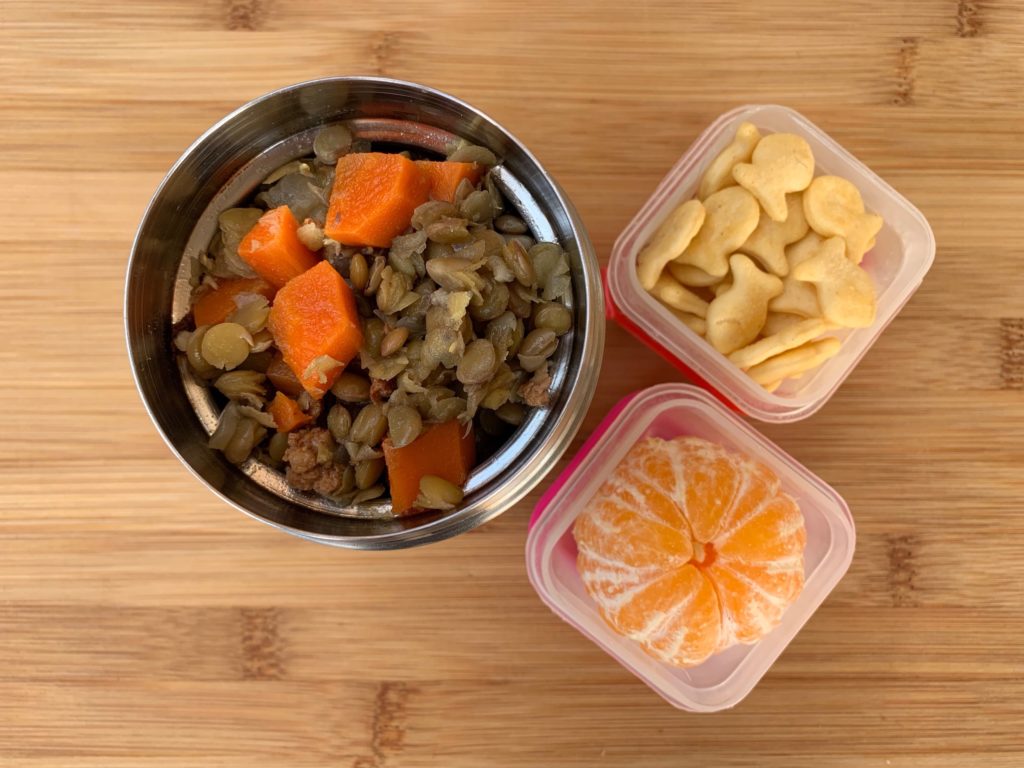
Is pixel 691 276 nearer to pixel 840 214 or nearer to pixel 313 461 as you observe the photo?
pixel 840 214

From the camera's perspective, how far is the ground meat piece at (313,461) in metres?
0.76

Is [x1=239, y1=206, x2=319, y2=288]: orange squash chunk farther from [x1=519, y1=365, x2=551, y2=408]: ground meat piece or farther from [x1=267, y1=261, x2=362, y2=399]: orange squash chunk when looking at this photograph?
[x1=519, y1=365, x2=551, y2=408]: ground meat piece

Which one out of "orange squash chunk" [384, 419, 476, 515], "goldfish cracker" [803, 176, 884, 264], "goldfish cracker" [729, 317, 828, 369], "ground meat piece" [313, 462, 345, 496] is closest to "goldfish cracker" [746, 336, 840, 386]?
"goldfish cracker" [729, 317, 828, 369]

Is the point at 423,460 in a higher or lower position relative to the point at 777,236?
lower

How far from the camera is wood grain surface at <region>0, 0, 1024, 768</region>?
39.6 inches

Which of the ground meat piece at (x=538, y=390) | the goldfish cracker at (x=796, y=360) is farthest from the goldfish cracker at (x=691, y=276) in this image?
the ground meat piece at (x=538, y=390)

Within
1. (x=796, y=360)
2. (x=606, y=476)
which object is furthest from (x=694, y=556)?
(x=796, y=360)

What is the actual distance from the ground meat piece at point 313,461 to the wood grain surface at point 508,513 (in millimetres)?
262

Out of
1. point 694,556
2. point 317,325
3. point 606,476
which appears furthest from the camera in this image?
point 606,476

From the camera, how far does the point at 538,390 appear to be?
Result: 762 mm

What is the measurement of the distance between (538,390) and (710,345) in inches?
10.8

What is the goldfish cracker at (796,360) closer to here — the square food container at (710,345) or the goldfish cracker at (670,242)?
the square food container at (710,345)

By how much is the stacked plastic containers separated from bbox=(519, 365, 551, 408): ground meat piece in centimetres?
22

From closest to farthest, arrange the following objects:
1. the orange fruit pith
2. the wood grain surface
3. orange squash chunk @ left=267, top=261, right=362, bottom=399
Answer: orange squash chunk @ left=267, top=261, right=362, bottom=399
the orange fruit pith
the wood grain surface
